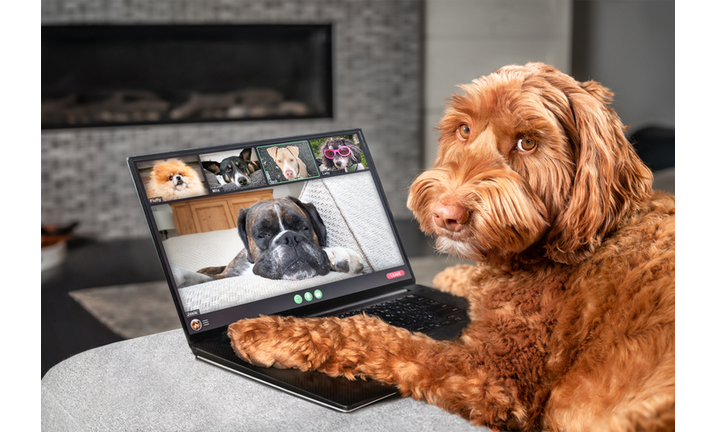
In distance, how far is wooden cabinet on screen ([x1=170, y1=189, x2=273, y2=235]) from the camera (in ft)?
3.82

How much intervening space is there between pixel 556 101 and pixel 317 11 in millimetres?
4359

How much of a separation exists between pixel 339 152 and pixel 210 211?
14.3 inches

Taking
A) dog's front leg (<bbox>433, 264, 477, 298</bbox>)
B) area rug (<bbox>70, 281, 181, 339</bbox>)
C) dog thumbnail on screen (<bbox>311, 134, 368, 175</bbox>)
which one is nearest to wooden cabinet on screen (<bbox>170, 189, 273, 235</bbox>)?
dog thumbnail on screen (<bbox>311, 134, 368, 175</bbox>)

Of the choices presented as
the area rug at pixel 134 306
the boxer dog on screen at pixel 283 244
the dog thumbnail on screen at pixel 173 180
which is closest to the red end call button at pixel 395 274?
the boxer dog on screen at pixel 283 244

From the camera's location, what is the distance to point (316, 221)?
1.29 metres

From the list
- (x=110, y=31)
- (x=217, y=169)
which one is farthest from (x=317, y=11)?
(x=217, y=169)

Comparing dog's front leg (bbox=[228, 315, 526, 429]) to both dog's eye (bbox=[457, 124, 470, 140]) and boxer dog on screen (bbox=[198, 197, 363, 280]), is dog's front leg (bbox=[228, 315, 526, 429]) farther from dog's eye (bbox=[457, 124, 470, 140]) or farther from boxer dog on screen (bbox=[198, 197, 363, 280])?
dog's eye (bbox=[457, 124, 470, 140])

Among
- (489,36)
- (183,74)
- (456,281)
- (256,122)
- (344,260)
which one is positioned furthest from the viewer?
(489,36)

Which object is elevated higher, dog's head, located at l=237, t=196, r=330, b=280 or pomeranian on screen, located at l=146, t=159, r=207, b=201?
pomeranian on screen, located at l=146, t=159, r=207, b=201

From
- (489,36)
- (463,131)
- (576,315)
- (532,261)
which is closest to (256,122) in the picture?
(489,36)

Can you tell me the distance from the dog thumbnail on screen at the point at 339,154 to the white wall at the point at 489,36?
4072mm

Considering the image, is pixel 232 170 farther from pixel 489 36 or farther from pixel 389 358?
pixel 489 36

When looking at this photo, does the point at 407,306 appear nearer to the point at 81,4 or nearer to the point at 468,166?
the point at 468,166
